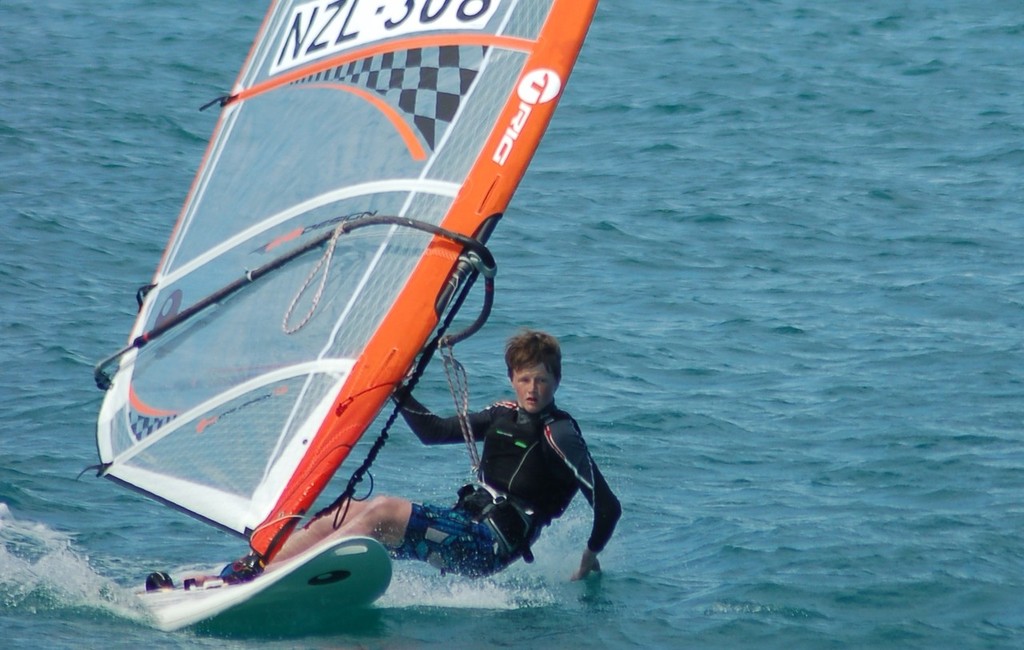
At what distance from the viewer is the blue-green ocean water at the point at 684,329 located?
5188 mm

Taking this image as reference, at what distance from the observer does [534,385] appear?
505 centimetres

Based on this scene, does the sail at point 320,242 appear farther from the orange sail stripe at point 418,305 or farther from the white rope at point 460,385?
the white rope at point 460,385

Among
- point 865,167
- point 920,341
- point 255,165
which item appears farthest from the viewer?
point 865,167

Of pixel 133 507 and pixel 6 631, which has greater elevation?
pixel 6 631

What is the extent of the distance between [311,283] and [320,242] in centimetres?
13

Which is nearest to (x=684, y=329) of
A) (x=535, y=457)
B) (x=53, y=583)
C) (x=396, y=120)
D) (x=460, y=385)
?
(x=535, y=457)

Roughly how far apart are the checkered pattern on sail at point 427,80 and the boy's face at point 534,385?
0.91 meters

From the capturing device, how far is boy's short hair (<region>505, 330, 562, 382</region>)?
5.01 m

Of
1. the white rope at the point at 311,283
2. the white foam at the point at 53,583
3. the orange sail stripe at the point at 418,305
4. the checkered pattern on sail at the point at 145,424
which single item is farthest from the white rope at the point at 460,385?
the white foam at the point at 53,583

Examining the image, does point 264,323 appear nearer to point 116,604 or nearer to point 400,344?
point 400,344

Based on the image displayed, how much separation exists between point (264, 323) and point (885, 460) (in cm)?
327

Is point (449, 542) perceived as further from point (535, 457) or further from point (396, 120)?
point (396, 120)

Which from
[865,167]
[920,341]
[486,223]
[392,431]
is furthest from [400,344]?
[865,167]

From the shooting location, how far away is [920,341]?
8.41 meters
